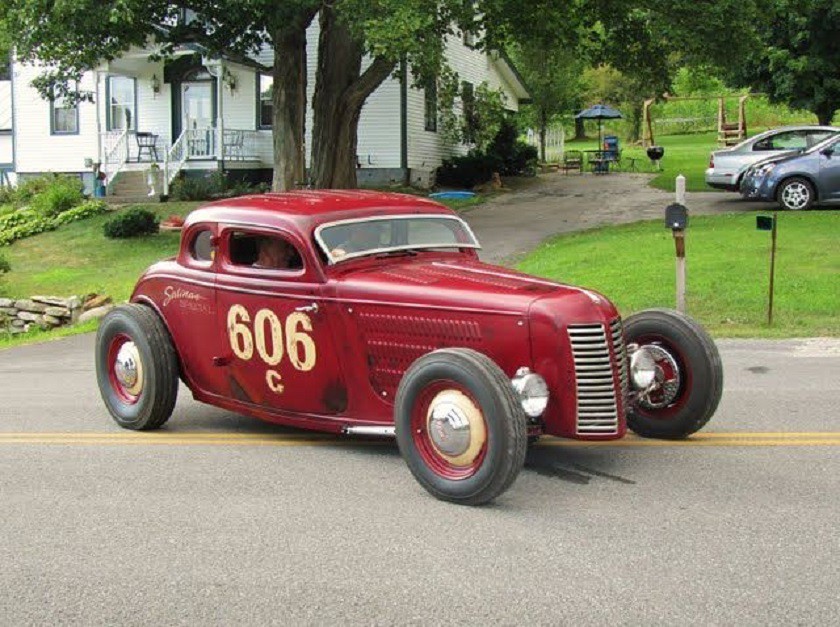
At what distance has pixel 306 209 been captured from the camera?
670cm

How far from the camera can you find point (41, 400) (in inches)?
368

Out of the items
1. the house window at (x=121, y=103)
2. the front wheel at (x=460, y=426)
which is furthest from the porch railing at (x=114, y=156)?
the front wheel at (x=460, y=426)

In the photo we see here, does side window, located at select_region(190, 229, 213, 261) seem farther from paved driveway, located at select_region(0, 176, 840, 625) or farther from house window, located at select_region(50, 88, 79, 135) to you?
house window, located at select_region(50, 88, 79, 135)

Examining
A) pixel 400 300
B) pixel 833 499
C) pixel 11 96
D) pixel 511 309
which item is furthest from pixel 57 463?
pixel 11 96

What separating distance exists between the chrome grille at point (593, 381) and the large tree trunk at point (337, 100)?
18.7 m

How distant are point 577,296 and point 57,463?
12.0 feet

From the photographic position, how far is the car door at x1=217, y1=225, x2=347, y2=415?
6.32 meters

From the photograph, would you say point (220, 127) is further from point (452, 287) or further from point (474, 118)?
point (452, 287)

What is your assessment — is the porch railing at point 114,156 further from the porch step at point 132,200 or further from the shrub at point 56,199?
the shrub at point 56,199

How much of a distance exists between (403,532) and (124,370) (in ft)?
10.5

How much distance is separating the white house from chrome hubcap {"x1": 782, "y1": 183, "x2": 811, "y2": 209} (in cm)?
1267

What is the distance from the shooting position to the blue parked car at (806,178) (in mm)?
21188

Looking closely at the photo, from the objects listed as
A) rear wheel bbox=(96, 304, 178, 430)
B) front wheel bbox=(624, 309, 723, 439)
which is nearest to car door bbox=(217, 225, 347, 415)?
rear wheel bbox=(96, 304, 178, 430)

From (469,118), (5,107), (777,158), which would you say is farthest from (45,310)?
(5,107)
